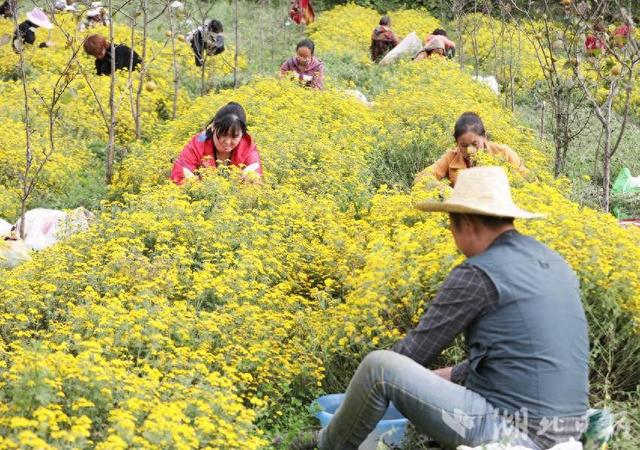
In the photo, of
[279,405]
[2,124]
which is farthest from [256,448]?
[2,124]

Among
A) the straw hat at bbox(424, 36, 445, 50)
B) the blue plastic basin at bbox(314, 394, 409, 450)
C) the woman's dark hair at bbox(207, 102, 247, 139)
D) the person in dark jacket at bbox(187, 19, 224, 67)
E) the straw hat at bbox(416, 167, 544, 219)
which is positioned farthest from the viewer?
the straw hat at bbox(424, 36, 445, 50)

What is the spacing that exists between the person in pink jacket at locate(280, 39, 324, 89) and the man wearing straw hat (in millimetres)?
7856

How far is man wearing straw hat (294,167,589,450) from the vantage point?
11.7 feet

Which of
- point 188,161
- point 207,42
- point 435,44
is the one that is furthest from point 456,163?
point 435,44

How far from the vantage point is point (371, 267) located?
199 inches

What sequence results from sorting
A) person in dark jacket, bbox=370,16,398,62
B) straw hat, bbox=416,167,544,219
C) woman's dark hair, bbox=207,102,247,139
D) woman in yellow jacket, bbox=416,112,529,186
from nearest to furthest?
1. straw hat, bbox=416,167,544,219
2. woman in yellow jacket, bbox=416,112,529,186
3. woman's dark hair, bbox=207,102,247,139
4. person in dark jacket, bbox=370,16,398,62

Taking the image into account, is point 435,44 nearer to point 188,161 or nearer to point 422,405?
point 188,161

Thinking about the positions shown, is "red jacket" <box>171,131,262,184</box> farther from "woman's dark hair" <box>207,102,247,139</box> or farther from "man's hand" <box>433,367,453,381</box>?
"man's hand" <box>433,367,453,381</box>

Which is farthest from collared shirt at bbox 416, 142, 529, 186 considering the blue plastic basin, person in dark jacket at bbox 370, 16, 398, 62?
person in dark jacket at bbox 370, 16, 398, 62

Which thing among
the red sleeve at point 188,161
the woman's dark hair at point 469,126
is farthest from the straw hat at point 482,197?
the red sleeve at point 188,161

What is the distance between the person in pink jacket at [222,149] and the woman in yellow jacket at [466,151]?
124 centimetres

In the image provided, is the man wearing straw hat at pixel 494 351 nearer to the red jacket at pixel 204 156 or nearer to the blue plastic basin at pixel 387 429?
the blue plastic basin at pixel 387 429

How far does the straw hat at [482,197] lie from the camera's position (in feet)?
12.3

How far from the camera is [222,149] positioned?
24.5ft
